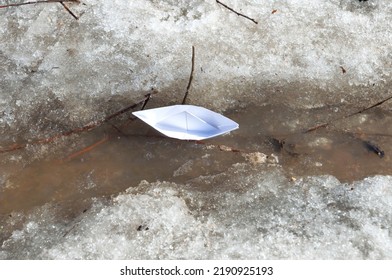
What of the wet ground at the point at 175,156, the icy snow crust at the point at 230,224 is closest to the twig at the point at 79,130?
the wet ground at the point at 175,156

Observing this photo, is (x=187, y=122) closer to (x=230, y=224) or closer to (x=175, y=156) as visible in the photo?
(x=175, y=156)

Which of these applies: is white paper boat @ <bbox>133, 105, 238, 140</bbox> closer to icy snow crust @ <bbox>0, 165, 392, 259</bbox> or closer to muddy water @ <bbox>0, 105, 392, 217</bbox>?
muddy water @ <bbox>0, 105, 392, 217</bbox>

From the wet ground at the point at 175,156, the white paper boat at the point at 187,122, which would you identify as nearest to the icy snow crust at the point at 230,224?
the wet ground at the point at 175,156

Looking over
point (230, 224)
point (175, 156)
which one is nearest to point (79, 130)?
point (175, 156)

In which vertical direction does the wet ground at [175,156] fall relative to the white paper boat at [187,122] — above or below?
below

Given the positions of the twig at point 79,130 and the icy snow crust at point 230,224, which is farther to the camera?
the twig at point 79,130

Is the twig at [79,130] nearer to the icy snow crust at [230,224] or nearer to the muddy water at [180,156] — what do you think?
the muddy water at [180,156]
